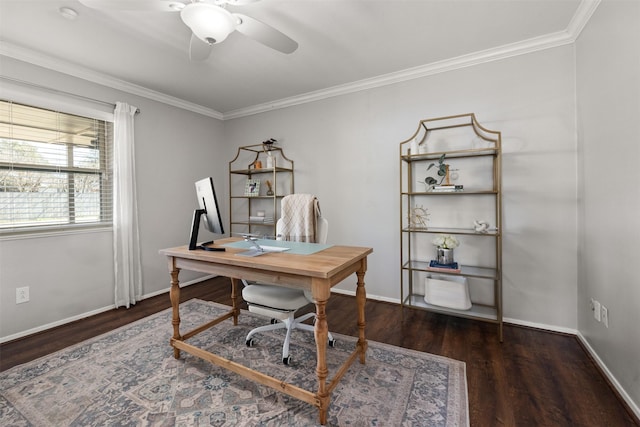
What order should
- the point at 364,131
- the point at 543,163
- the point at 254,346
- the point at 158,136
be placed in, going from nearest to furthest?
the point at 254,346 → the point at 543,163 → the point at 364,131 → the point at 158,136

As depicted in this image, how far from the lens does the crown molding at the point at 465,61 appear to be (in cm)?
206

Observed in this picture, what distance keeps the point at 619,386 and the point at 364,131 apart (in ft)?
9.04

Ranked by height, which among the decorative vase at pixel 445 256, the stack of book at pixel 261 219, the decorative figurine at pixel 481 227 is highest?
the stack of book at pixel 261 219

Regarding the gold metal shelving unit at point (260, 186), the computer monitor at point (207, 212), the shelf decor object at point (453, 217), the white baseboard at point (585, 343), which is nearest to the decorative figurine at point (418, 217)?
the shelf decor object at point (453, 217)

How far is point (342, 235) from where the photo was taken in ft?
10.9

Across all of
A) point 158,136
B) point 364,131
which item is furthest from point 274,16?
point 158,136

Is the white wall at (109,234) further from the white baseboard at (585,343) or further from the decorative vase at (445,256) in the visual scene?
the decorative vase at (445,256)

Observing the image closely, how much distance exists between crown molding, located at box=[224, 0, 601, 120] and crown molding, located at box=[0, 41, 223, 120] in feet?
3.91

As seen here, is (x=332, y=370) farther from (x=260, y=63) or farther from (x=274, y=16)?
(x=260, y=63)

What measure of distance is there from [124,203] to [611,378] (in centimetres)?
426

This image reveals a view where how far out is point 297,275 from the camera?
1484 millimetres

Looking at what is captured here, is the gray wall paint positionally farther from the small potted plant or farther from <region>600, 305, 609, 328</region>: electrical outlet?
the small potted plant

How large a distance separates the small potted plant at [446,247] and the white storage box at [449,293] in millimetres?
186

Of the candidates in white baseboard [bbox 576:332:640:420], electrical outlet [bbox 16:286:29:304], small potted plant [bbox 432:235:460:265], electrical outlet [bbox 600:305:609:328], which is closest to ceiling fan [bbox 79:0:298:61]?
small potted plant [bbox 432:235:460:265]
